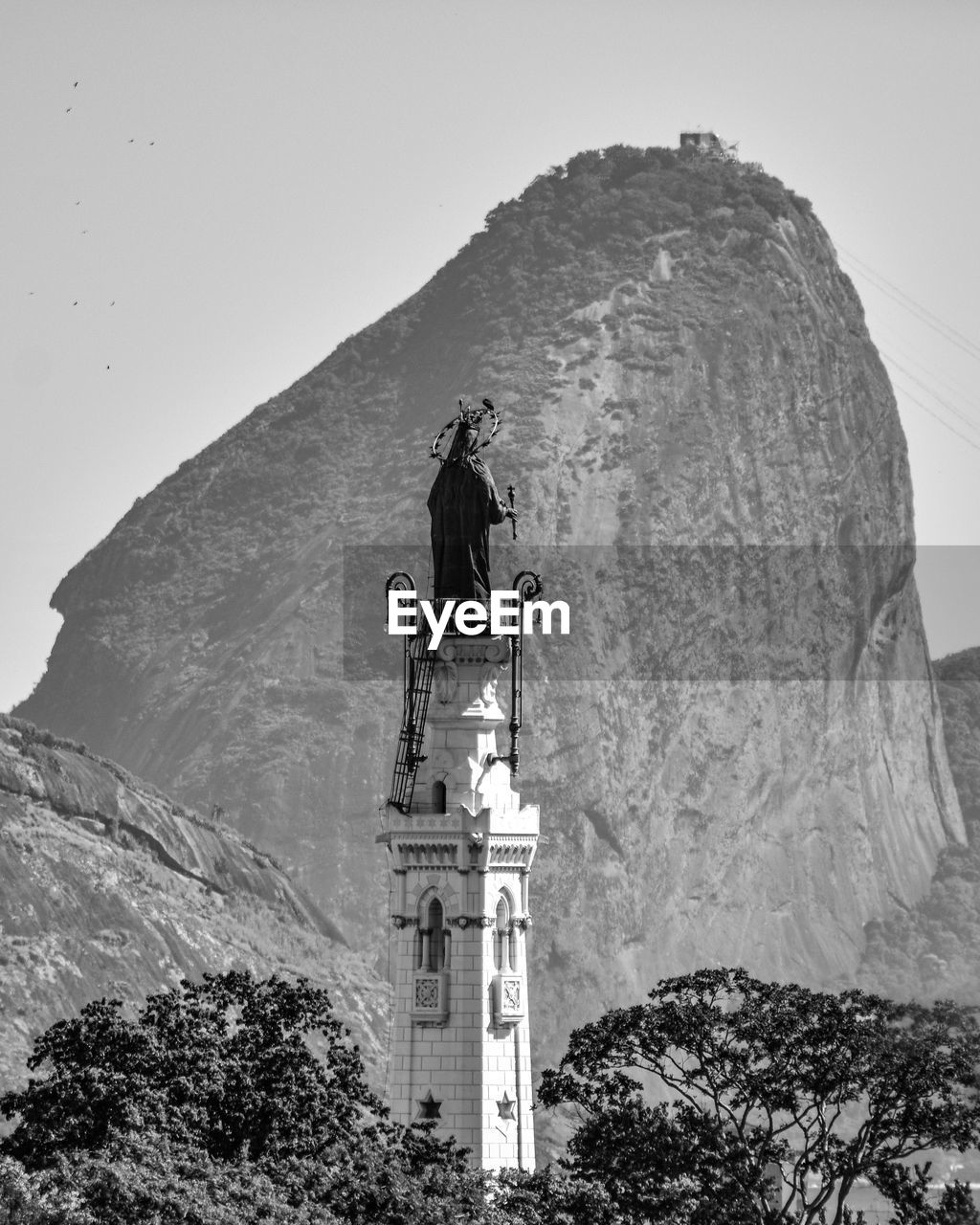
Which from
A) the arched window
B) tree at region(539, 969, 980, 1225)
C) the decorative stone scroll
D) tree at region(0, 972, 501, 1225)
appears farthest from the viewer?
the arched window

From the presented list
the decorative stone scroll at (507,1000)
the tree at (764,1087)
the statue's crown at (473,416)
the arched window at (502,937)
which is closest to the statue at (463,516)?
the statue's crown at (473,416)

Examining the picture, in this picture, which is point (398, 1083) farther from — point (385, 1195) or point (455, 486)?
point (455, 486)

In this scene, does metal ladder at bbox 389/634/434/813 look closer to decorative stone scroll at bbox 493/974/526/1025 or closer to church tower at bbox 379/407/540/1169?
church tower at bbox 379/407/540/1169

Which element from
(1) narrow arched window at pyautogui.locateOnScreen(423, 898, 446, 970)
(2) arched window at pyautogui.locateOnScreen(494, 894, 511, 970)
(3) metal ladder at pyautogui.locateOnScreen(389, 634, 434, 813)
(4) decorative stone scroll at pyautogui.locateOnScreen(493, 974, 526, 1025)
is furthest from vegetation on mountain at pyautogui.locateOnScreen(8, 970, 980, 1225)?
(3) metal ladder at pyautogui.locateOnScreen(389, 634, 434, 813)

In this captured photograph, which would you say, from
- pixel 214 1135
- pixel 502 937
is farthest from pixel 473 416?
pixel 214 1135

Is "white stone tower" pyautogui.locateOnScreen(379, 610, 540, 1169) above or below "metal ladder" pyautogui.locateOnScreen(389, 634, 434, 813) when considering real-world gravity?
below

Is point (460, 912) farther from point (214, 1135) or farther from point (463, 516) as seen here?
point (463, 516)
